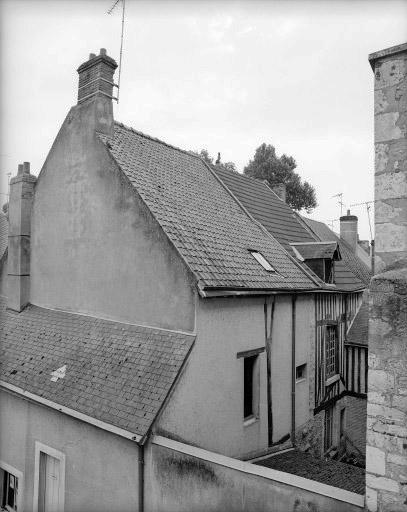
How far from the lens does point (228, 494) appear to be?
17.5 ft

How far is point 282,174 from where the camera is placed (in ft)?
104

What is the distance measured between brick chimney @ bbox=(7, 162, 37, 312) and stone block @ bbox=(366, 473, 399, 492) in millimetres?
9374

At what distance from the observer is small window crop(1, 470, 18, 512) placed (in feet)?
28.6

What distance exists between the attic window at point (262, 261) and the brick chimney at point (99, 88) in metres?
4.67

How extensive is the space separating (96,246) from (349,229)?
1689cm

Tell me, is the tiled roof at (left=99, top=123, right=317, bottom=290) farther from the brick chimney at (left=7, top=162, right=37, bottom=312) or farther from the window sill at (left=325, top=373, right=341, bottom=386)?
the window sill at (left=325, top=373, right=341, bottom=386)

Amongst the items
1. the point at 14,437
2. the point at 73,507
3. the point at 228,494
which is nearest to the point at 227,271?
the point at 228,494

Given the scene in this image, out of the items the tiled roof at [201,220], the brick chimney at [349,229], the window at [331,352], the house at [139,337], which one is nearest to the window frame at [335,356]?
the window at [331,352]

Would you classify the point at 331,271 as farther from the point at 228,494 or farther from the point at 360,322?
the point at 228,494

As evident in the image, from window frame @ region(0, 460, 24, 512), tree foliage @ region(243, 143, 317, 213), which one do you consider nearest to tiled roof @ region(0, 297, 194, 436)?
window frame @ region(0, 460, 24, 512)

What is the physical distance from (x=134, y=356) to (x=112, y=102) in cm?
633

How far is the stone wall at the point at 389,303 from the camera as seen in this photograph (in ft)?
14.1

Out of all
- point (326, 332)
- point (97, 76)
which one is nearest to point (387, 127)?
point (97, 76)

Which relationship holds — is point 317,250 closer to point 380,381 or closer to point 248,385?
point 248,385
